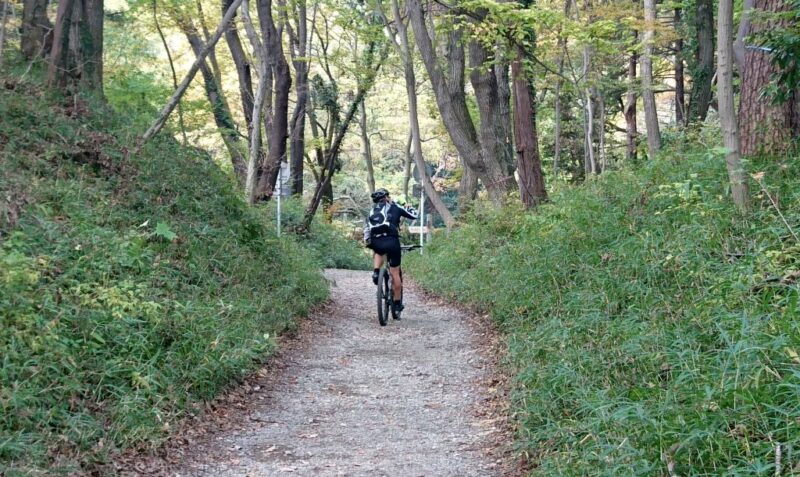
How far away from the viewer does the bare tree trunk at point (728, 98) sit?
6.17 meters

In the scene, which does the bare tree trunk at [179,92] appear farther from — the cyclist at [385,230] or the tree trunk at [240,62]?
the tree trunk at [240,62]

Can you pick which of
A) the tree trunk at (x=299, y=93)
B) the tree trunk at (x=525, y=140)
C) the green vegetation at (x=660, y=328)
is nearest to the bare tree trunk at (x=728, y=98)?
the green vegetation at (x=660, y=328)

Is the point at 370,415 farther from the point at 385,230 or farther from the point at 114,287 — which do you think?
the point at 385,230

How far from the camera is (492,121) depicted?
15156 millimetres

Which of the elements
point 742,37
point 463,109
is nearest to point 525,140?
point 463,109

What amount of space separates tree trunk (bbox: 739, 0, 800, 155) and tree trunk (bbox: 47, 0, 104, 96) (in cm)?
1013

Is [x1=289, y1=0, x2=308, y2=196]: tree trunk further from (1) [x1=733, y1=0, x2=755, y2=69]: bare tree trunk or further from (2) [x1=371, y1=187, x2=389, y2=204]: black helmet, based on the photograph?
(1) [x1=733, y1=0, x2=755, y2=69]: bare tree trunk

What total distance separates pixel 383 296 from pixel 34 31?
7.88 metres

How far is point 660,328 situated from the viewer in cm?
533

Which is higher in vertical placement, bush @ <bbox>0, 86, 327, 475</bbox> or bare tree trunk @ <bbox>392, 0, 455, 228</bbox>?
bare tree trunk @ <bbox>392, 0, 455, 228</bbox>

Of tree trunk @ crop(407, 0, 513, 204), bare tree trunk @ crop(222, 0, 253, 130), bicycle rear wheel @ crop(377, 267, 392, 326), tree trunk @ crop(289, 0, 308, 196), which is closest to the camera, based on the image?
bicycle rear wheel @ crop(377, 267, 392, 326)

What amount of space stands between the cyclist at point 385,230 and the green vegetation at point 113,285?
54.9 inches

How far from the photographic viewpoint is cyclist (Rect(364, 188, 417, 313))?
1068 cm

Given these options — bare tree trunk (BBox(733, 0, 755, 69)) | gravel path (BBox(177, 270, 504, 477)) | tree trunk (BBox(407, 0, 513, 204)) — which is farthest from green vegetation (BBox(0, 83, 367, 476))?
bare tree trunk (BBox(733, 0, 755, 69))
